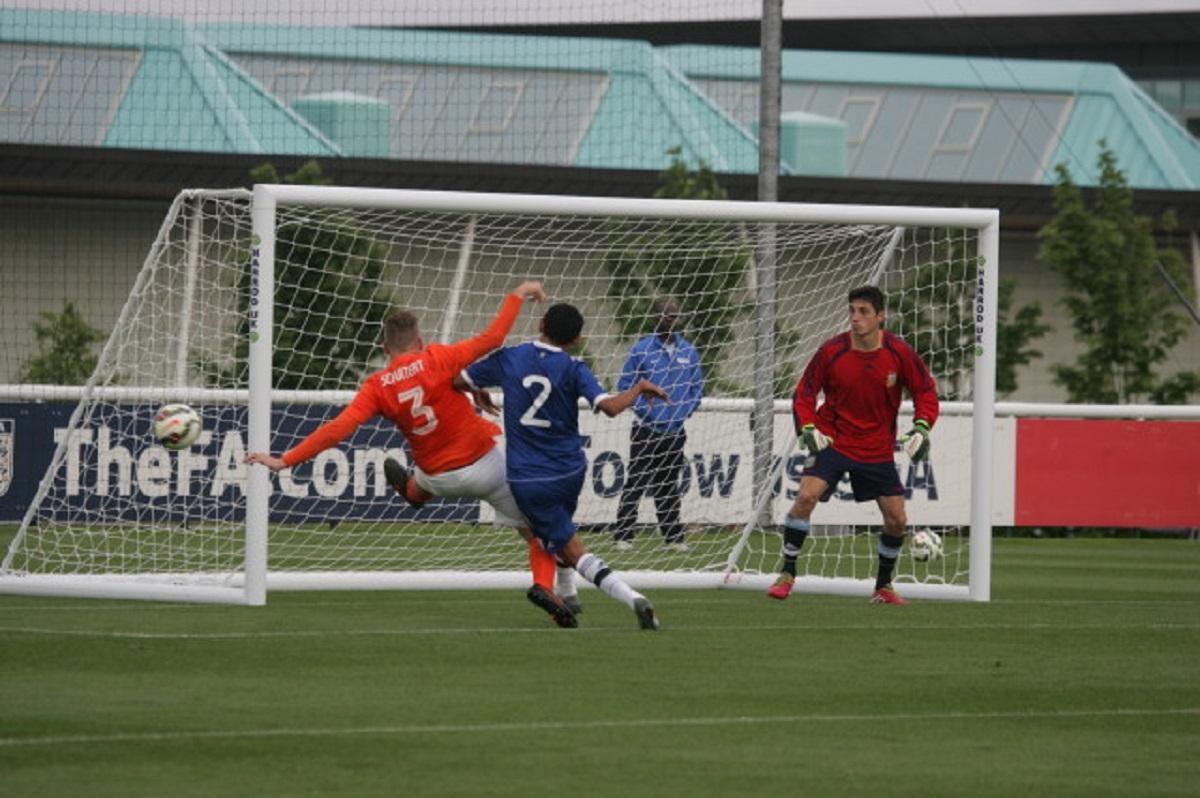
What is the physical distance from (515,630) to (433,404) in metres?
1.42

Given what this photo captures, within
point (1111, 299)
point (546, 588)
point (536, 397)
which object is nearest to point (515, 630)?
point (546, 588)

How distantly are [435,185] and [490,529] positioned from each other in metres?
11.5

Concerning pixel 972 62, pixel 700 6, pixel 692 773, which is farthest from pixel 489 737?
pixel 972 62

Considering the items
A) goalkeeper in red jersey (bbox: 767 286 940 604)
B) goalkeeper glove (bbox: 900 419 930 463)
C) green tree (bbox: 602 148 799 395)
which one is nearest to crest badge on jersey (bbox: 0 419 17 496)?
green tree (bbox: 602 148 799 395)

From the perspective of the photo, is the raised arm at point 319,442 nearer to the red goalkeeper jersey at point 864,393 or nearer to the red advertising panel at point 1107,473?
the red goalkeeper jersey at point 864,393

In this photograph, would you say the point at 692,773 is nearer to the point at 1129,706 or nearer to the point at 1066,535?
the point at 1129,706

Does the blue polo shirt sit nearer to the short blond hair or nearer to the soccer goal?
the soccer goal

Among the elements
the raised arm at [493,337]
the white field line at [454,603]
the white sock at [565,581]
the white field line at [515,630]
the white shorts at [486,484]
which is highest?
the raised arm at [493,337]

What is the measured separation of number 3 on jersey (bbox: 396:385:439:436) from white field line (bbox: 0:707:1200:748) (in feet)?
13.5

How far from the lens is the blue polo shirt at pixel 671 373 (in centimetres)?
1769

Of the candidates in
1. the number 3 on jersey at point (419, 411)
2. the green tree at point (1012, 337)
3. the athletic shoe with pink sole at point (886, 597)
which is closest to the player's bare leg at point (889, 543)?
the athletic shoe with pink sole at point (886, 597)

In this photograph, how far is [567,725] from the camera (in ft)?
27.5

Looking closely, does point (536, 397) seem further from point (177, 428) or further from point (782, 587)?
point (782, 587)

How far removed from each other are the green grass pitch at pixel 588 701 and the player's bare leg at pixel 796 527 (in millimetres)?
681
